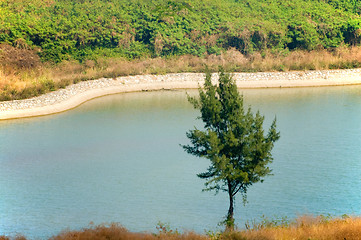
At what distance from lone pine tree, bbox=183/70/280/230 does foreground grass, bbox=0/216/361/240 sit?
6.11 ft

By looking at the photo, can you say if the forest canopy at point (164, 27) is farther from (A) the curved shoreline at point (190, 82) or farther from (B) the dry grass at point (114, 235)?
(B) the dry grass at point (114, 235)

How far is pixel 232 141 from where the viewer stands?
22.6m

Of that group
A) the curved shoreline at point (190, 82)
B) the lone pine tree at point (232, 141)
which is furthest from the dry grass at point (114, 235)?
the curved shoreline at point (190, 82)

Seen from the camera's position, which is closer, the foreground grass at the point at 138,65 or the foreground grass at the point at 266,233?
the foreground grass at the point at 266,233

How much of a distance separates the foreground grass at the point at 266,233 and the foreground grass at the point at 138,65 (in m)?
27.5

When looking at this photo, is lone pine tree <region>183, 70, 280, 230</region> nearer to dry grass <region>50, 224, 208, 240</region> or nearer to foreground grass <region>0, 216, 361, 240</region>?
foreground grass <region>0, 216, 361, 240</region>

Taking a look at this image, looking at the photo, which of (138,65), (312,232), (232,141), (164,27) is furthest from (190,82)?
(312,232)

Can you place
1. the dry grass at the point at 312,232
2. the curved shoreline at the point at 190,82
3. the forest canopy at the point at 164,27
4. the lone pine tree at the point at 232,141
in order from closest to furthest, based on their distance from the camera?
the dry grass at the point at 312,232, the lone pine tree at the point at 232,141, the curved shoreline at the point at 190,82, the forest canopy at the point at 164,27

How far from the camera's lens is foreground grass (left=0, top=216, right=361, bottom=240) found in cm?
2025

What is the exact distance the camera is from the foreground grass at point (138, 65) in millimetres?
50156

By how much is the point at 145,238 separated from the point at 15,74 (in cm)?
3584

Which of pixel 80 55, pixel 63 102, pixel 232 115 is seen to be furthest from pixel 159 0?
pixel 232 115

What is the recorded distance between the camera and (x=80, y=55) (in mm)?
62531

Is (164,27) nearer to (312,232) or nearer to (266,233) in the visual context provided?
(266,233)
